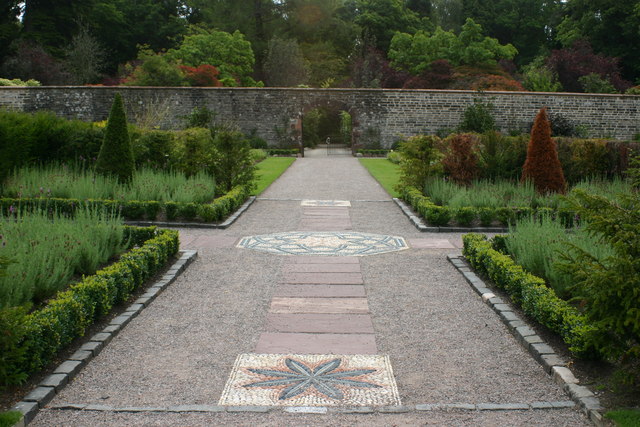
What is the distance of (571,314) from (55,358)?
12.1ft

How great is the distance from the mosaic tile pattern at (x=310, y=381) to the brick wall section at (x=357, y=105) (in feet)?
78.7

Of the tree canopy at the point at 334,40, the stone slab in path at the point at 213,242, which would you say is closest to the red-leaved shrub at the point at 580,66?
the tree canopy at the point at 334,40

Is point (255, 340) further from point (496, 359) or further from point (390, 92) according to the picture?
→ point (390, 92)

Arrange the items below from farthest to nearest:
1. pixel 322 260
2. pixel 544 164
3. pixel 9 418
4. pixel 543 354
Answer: pixel 544 164 → pixel 322 260 → pixel 543 354 → pixel 9 418

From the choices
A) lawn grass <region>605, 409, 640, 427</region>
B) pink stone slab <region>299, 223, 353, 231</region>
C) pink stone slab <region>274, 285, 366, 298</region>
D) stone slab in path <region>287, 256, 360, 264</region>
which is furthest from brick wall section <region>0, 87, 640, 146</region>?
lawn grass <region>605, 409, 640, 427</region>

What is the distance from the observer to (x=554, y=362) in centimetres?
413

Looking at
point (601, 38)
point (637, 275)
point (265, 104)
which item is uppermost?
point (601, 38)

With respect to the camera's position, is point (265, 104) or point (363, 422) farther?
point (265, 104)

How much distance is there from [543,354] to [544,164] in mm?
7944

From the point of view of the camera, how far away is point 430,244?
8.46 meters

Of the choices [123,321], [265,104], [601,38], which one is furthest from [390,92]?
[123,321]

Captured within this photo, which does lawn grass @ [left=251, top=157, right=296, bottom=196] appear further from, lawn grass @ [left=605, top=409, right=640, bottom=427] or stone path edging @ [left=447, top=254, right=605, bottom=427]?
lawn grass @ [left=605, top=409, right=640, bottom=427]

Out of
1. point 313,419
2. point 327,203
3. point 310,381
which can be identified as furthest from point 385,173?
point 313,419

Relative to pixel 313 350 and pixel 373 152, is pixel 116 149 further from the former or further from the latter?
pixel 373 152
